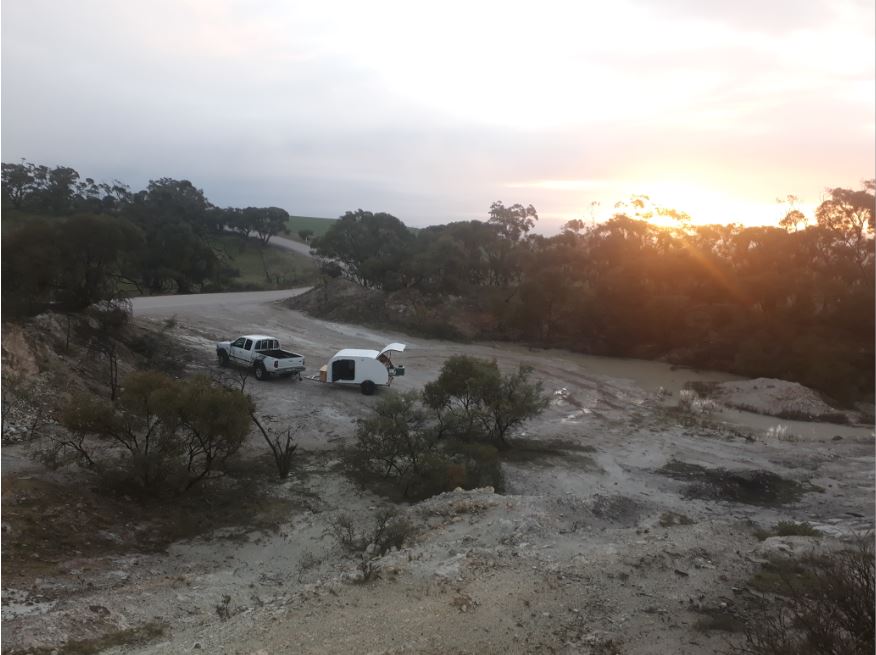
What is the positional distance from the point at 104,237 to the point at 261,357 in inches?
300

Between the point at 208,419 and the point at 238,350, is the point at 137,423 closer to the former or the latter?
the point at 208,419

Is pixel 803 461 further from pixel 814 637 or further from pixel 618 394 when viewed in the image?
pixel 814 637

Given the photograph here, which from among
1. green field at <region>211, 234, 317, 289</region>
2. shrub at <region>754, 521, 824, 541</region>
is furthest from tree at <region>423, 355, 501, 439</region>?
green field at <region>211, 234, 317, 289</region>

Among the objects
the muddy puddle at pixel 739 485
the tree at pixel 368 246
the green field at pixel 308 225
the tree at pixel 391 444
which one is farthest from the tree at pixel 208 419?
the green field at pixel 308 225

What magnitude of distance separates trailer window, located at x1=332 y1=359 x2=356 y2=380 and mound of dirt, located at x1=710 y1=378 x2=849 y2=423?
17.4 metres

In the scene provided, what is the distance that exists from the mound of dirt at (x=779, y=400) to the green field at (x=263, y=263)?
37.6 m

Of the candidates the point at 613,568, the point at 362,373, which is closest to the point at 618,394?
the point at 362,373

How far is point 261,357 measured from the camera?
22000mm

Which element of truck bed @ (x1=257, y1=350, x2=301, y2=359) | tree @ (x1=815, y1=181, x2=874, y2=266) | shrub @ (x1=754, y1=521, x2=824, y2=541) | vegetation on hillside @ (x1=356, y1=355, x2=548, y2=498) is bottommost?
shrub @ (x1=754, y1=521, x2=824, y2=541)

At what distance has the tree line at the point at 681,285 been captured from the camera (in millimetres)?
32562

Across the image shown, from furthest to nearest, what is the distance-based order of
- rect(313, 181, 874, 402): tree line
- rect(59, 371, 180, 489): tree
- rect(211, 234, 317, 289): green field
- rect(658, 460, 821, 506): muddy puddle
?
rect(211, 234, 317, 289): green field
rect(313, 181, 874, 402): tree line
rect(658, 460, 821, 506): muddy puddle
rect(59, 371, 180, 489): tree

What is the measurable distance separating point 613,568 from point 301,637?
15.8 feet

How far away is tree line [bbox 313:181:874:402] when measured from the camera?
32.6 meters

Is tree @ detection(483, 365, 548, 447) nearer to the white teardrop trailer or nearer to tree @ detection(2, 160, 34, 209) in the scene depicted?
the white teardrop trailer
